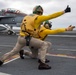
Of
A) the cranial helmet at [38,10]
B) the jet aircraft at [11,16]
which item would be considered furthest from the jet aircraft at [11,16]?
the cranial helmet at [38,10]

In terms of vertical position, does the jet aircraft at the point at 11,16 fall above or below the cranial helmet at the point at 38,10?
below

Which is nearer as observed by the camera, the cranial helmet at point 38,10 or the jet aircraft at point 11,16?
the cranial helmet at point 38,10

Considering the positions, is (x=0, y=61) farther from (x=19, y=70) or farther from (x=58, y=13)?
(x=58, y=13)

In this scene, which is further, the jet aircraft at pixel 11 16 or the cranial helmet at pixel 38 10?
the jet aircraft at pixel 11 16

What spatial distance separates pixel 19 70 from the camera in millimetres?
7844

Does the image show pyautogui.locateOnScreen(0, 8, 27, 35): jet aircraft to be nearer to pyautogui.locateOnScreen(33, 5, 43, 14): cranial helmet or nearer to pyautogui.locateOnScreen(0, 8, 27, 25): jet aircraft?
pyautogui.locateOnScreen(0, 8, 27, 25): jet aircraft

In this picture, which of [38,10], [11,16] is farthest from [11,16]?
[38,10]

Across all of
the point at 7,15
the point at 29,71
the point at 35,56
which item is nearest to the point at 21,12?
the point at 7,15

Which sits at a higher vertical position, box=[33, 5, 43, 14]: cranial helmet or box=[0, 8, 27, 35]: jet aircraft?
box=[33, 5, 43, 14]: cranial helmet

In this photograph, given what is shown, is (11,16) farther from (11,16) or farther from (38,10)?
(38,10)

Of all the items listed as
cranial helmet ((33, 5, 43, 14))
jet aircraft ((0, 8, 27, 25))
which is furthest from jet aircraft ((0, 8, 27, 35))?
cranial helmet ((33, 5, 43, 14))

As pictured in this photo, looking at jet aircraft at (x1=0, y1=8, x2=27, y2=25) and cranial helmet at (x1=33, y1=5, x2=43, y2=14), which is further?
jet aircraft at (x1=0, y1=8, x2=27, y2=25)

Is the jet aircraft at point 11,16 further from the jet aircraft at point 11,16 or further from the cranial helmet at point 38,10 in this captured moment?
the cranial helmet at point 38,10

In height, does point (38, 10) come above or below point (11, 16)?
above
